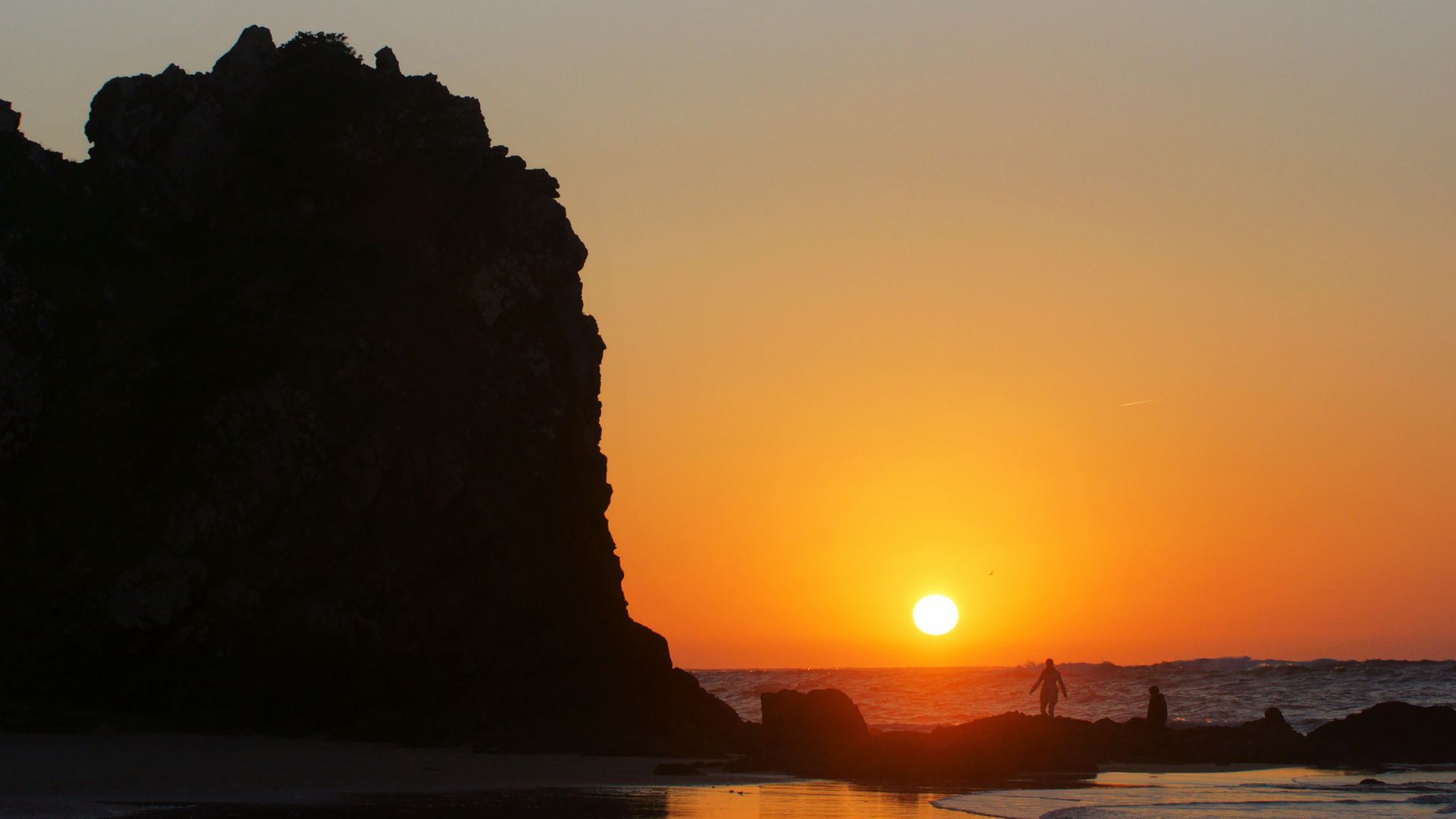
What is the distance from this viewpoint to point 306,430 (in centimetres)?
2503

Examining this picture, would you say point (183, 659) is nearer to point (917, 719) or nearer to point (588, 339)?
point (588, 339)

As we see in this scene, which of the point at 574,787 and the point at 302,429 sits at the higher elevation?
the point at 302,429

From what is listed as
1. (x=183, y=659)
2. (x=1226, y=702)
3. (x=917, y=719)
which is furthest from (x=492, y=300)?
(x=1226, y=702)

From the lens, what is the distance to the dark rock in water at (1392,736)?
26.7 meters

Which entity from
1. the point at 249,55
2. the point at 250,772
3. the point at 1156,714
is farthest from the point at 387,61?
the point at 1156,714

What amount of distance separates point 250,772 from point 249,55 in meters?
18.4

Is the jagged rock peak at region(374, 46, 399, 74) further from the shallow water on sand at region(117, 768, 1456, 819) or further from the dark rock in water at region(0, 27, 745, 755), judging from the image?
the shallow water on sand at region(117, 768, 1456, 819)

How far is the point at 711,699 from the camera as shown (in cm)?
3095


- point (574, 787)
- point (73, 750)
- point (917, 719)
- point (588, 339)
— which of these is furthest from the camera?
point (917, 719)

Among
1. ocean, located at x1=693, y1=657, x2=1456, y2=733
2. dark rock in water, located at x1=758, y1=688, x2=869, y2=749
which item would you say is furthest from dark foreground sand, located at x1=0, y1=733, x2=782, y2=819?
ocean, located at x1=693, y1=657, x2=1456, y2=733

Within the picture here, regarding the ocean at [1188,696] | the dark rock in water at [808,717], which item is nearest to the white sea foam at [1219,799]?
the dark rock in water at [808,717]

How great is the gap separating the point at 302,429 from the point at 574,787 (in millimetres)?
11743

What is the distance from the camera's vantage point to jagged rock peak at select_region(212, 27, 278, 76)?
28.0 meters

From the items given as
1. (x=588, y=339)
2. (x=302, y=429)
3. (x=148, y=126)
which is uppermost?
(x=148, y=126)
